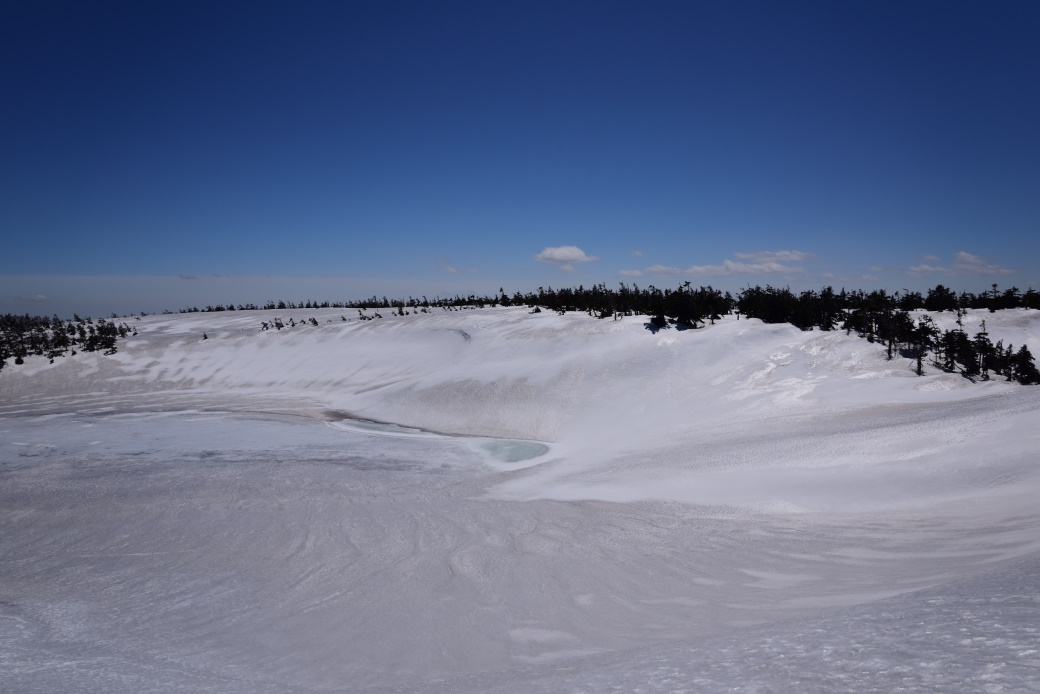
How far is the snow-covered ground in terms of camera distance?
4.35m

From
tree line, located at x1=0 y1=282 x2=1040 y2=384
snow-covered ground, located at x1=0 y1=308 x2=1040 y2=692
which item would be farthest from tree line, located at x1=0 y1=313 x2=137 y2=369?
snow-covered ground, located at x1=0 y1=308 x2=1040 y2=692

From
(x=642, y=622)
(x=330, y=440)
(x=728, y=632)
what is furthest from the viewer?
(x=330, y=440)

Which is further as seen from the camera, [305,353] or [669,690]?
[305,353]

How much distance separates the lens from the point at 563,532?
8.11m

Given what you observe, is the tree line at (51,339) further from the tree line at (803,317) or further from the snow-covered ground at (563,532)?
the snow-covered ground at (563,532)

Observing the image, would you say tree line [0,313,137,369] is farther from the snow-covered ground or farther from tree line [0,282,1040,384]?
the snow-covered ground

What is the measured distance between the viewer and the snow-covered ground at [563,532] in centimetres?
435

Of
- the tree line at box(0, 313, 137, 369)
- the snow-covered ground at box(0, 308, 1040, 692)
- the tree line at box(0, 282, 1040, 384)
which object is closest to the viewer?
the snow-covered ground at box(0, 308, 1040, 692)

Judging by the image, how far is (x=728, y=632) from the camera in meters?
4.74

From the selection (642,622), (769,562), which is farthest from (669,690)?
(769,562)

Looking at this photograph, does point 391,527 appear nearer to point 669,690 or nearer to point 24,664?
point 24,664

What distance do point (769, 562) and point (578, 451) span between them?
21.6 ft

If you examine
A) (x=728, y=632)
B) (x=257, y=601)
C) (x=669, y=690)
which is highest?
(x=669, y=690)

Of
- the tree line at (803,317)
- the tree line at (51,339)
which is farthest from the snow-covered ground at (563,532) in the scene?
the tree line at (51,339)
